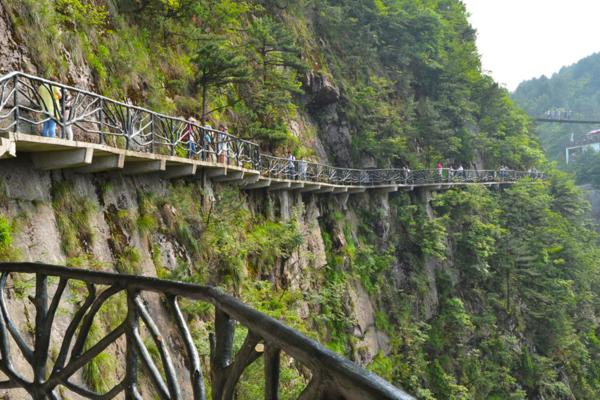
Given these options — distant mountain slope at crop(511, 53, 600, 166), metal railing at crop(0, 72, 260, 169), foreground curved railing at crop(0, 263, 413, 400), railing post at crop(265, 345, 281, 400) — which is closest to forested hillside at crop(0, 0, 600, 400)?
metal railing at crop(0, 72, 260, 169)

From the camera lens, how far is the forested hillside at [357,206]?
7902mm

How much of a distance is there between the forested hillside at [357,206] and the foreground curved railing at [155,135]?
2.21ft

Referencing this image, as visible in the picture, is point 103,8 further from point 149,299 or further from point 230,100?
point 149,299

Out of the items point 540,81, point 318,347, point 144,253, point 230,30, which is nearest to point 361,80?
point 230,30

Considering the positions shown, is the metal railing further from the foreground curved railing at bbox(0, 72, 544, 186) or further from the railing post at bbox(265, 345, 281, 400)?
the railing post at bbox(265, 345, 281, 400)

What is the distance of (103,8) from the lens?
820 centimetres

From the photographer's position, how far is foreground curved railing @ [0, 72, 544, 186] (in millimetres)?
5023

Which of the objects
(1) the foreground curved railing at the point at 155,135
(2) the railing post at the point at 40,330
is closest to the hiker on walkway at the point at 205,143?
(1) the foreground curved railing at the point at 155,135

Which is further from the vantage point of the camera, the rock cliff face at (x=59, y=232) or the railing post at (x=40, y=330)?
the rock cliff face at (x=59, y=232)

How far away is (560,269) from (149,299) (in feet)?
89.3

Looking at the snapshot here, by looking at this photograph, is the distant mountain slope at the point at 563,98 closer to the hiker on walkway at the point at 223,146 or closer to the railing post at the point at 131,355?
the hiker on walkway at the point at 223,146

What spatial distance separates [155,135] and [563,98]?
93.9 m

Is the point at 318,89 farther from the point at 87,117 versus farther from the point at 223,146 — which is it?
the point at 87,117

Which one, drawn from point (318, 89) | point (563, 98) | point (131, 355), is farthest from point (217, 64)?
point (563, 98)
